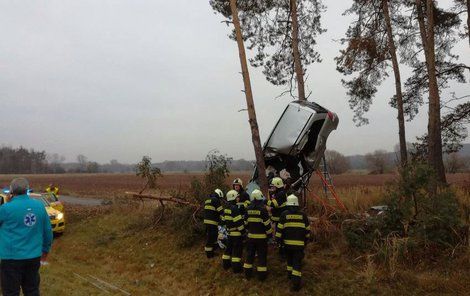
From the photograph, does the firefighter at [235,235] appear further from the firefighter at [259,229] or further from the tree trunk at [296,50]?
the tree trunk at [296,50]

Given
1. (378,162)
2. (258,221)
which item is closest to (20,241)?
(258,221)

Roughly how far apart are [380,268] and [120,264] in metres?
7.10

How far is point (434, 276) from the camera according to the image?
268 inches

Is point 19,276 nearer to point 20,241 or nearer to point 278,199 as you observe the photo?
point 20,241

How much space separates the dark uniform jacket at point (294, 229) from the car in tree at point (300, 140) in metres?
2.52

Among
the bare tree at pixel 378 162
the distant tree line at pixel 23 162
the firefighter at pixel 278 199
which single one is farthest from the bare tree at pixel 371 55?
the distant tree line at pixel 23 162

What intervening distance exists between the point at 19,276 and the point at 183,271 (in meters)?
4.83

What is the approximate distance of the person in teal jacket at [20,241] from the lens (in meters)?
5.15

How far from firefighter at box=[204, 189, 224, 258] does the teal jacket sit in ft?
15.3

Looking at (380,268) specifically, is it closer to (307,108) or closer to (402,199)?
(402,199)

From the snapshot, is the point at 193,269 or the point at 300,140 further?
the point at 300,140

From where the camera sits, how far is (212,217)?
962 cm

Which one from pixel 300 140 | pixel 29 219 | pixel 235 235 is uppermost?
pixel 300 140

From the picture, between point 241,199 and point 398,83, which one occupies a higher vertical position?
point 398,83
